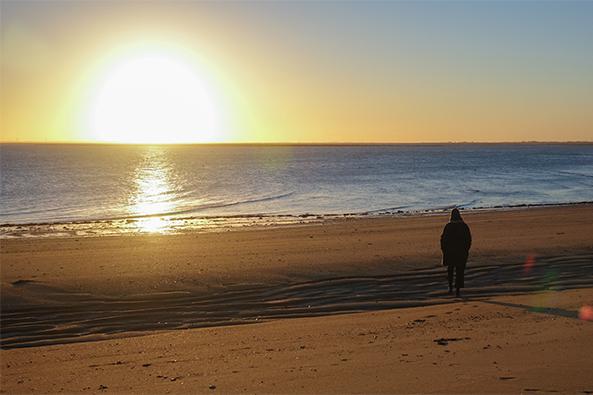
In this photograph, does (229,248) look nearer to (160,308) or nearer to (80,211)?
(160,308)

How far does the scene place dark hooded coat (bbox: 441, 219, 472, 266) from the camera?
1203 centimetres

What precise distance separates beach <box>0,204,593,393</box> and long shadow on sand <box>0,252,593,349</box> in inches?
1.6

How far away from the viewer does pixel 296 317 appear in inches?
410

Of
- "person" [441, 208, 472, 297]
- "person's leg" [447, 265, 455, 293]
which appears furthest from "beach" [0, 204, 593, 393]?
"person" [441, 208, 472, 297]

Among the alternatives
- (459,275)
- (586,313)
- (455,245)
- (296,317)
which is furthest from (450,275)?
(296,317)

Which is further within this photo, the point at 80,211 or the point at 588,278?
the point at 80,211

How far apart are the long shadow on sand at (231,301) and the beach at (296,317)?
40 millimetres

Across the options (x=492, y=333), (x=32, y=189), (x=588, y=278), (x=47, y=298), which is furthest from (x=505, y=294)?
(x=32, y=189)

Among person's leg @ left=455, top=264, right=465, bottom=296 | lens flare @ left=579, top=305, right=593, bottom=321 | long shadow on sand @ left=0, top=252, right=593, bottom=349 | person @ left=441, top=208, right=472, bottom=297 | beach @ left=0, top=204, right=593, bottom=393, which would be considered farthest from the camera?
person @ left=441, top=208, right=472, bottom=297

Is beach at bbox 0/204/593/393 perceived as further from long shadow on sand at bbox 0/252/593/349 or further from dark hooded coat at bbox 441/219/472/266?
dark hooded coat at bbox 441/219/472/266

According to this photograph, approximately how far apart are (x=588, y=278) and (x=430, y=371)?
783 centimetres

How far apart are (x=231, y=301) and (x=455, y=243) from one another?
430 cm

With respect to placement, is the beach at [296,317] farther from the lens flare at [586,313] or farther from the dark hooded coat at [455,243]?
the dark hooded coat at [455,243]

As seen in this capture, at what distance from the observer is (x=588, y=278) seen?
43.2ft
